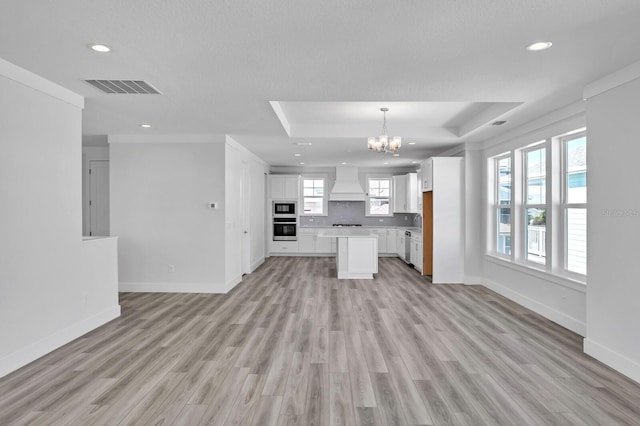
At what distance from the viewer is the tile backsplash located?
10.4 meters

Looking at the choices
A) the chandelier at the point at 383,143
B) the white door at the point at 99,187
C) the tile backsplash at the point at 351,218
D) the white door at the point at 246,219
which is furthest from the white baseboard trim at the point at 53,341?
the tile backsplash at the point at 351,218

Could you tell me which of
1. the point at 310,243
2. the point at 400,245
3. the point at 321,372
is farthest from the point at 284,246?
the point at 321,372

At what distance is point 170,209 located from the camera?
19.1ft

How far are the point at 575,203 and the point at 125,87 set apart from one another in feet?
16.7

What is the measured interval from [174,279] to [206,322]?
1892 mm

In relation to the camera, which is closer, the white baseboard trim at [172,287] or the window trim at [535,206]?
the window trim at [535,206]

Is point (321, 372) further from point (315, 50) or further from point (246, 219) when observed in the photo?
point (246, 219)

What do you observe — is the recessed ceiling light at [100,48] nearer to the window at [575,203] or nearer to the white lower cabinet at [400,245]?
the window at [575,203]

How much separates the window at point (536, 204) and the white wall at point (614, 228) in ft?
4.52

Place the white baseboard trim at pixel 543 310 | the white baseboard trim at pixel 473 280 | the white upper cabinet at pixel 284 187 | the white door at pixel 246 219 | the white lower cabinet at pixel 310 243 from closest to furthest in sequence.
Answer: the white baseboard trim at pixel 543 310 → the white baseboard trim at pixel 473 280 → the white door at pixel 246 219 → the white upper cabinet at pixel 284 187 → the white lower cabinet at pixel 310 243

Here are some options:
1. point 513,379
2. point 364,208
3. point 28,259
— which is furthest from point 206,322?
point 364,208

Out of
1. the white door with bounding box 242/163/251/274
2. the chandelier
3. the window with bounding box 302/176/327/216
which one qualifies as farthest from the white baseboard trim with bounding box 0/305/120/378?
the window with bounding box 302/176/327/216

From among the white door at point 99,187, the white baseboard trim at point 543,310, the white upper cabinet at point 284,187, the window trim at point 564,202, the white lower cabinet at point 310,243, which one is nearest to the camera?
the white baseboard trim at point 543,310

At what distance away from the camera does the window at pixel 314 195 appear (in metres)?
10.3
